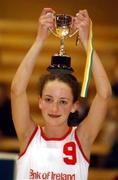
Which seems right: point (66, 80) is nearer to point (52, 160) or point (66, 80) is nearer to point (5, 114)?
point (52, 160)

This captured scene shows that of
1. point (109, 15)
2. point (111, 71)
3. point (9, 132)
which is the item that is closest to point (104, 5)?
point (109, 15)

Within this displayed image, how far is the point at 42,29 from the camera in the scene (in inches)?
94.7

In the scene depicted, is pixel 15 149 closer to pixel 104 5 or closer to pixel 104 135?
pixel 104 135

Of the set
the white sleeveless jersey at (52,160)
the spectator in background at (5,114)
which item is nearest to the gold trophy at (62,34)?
the white sleeveless jersey at (52,160)

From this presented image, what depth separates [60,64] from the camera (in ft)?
7.95

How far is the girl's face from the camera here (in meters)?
2.42

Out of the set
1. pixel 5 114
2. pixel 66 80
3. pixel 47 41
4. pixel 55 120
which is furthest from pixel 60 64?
pixel 47 41

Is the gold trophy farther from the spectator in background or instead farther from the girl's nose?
the spectator in background

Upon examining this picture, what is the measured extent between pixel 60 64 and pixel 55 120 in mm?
213

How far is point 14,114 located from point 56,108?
18 cm

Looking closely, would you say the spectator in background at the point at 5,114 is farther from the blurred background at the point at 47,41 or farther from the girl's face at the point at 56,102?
the girl's face at the point at 56,102

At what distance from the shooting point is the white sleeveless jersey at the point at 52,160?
95.7 inches

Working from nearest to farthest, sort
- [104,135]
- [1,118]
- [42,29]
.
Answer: [42,29]
[1,118]
[104,135]

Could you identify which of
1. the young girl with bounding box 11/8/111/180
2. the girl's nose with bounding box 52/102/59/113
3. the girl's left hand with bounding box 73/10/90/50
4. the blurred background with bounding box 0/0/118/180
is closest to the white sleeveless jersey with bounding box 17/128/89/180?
the young girl with bounding box 11/8/111/180
